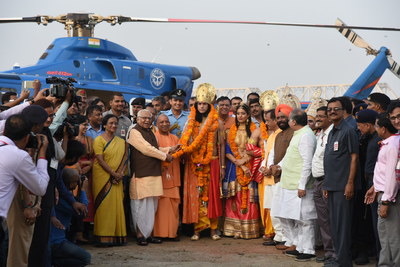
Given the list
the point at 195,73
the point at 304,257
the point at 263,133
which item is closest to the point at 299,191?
the point at 304,257

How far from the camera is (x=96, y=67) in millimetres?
15820

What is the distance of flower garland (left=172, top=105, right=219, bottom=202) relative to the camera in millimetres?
9781

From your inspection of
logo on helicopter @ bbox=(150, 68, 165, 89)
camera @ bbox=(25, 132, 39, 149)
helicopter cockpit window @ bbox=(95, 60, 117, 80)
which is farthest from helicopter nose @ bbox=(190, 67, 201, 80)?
camera @ bbox=(25, 132, 39, 149)

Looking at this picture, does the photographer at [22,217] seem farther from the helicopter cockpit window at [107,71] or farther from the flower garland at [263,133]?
the helicopter cockpit window at [107,71]

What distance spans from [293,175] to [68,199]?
119 inches

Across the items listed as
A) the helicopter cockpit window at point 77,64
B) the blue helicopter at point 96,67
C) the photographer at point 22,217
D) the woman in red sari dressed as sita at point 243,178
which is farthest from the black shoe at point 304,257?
the helicopter cockpit window at point 77,64

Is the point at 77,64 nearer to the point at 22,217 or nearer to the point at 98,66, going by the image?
the point at 98,66

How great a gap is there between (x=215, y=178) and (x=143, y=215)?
3.93 ft

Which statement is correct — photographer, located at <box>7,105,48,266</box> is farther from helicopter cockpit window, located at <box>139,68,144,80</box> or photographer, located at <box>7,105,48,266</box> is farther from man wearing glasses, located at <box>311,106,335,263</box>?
helicopter cockpit window, located at <box>139,68,144,80</box>

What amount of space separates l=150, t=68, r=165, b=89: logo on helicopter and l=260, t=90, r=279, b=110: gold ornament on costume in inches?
275

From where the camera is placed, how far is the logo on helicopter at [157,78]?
55.4ft

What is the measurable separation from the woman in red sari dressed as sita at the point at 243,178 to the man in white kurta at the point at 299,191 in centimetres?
113

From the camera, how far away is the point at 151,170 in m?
9.55

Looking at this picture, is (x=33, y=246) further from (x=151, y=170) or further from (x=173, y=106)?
(x=173, y=106)
